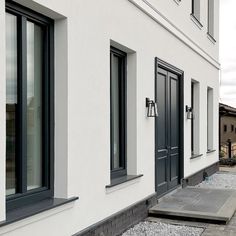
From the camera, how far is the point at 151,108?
22.9 feet

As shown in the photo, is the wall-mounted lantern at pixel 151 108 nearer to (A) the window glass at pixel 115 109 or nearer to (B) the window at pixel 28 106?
(A) the window glass at pixel 115 109

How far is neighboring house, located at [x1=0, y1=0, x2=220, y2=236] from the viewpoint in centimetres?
407

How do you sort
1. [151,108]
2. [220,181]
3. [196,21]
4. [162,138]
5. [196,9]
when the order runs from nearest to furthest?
[151,108], [162,138], [196,21], [196,9], [220,181]

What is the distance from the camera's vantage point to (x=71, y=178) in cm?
462

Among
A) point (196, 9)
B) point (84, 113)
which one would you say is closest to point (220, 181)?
point (196, 9)

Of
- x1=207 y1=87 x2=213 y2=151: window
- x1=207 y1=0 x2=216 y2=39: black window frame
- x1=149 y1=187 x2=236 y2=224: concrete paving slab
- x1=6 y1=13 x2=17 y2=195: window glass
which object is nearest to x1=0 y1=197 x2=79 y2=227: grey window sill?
x1=6 y1=13 x2=17 y2=195: window glass

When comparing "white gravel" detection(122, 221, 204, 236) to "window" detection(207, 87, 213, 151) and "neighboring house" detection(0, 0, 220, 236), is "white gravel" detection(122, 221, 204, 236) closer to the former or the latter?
"neighboring house" detection(0, 0, 220, 236)

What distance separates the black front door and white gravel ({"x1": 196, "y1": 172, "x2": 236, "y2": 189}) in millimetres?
1597

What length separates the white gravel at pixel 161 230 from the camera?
19.4 ft

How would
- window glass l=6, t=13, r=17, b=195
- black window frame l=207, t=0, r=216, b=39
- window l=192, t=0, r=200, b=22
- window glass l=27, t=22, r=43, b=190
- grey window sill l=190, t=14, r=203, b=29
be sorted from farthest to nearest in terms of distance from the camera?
black window frame l=207, t=0, r=216, b=39
window l=192, t=0, r=200, b=22
grey window sill l=190, t=14, r=203, b=29
window glass l=27, t=22, r=43, b=190
window glass l=6, t=13, r=17, b=195

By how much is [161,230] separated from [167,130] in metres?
2.65

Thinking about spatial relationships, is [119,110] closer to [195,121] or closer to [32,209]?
[32,209]

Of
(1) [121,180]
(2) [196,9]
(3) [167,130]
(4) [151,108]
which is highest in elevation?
(2) [196,9]

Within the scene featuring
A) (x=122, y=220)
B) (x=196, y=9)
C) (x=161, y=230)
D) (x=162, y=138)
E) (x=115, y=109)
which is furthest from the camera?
(x=196, y=9)
